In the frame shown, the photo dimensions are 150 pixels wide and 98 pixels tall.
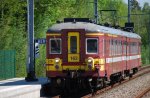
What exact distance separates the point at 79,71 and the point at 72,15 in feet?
86.3

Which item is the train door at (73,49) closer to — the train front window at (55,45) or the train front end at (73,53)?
the train front end at (73,53)

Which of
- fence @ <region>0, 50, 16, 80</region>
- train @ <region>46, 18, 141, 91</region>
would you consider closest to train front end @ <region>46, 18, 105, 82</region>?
train @ <region>46, 18, 141, 91</region>

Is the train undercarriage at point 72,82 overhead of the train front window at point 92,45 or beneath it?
beneath

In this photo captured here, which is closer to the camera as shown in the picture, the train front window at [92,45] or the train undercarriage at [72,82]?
the train undercarriage at [72,82]

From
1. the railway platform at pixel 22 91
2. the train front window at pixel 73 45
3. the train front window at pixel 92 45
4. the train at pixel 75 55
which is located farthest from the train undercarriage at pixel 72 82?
the railway platform at pixel 22 91

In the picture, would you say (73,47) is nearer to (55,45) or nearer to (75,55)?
(75,55)

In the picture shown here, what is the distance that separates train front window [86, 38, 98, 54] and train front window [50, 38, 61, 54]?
42.4 inches

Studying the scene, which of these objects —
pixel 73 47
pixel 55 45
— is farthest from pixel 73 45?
pixel 55 45

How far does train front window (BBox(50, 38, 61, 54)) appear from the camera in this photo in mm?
20672

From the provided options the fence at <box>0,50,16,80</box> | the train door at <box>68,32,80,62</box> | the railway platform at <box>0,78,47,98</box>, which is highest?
the train door at <box>68,32,80,62</box>

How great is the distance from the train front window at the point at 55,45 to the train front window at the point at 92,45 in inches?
42.4

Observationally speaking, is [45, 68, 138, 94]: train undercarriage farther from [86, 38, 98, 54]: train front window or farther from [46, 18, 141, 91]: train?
[86, 38, 98, 54]: train front window

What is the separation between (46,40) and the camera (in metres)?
20.9

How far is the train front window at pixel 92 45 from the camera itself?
2056 centimetres
